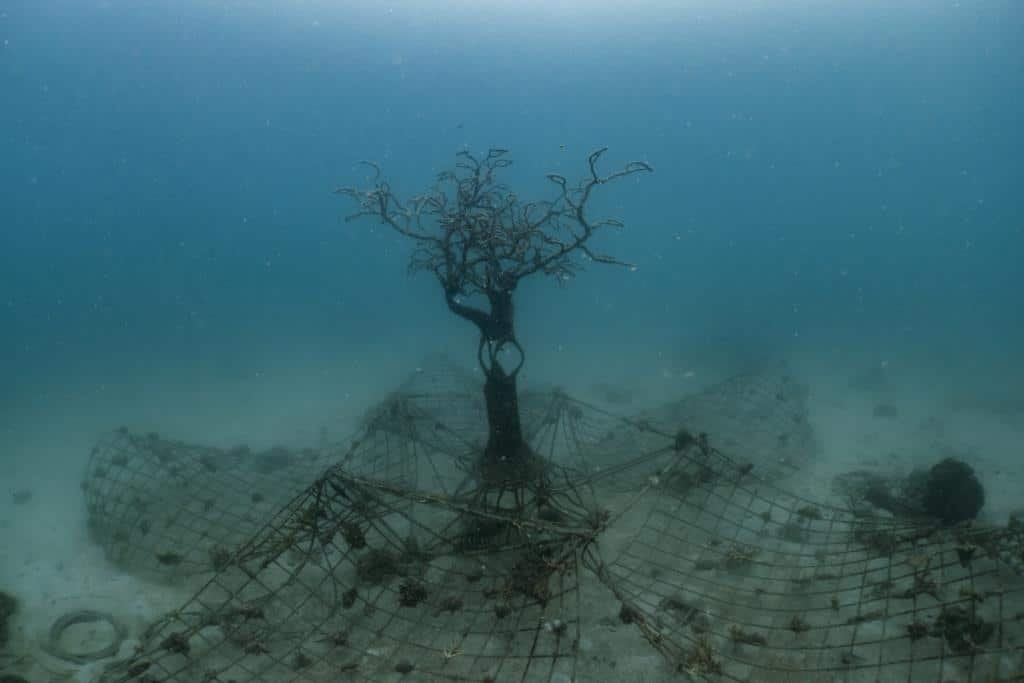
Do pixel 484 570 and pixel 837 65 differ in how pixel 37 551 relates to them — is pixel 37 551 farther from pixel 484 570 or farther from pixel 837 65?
pixel 837 65

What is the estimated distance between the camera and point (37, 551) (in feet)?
36.9

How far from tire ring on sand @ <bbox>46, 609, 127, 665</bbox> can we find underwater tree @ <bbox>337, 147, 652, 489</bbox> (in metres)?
5.55

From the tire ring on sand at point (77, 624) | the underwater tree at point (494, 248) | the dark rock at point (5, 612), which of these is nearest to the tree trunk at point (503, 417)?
the underwater tree at point (494, 248)

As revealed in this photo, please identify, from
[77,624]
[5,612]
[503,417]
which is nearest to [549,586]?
[503,417]

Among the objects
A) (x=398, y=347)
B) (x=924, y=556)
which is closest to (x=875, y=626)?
(x=924, y=556)

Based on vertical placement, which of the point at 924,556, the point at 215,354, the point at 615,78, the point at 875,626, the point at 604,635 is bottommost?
the point at 604,635

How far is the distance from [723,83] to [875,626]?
160 meters

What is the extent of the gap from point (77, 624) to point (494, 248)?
8227 mm

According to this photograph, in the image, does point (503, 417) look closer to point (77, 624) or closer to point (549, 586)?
point (549, 586)

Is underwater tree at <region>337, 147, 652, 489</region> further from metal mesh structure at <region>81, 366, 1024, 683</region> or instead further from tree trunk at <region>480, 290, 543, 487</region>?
metal mesh structure at <region>81, 366, 1024, 683</region>

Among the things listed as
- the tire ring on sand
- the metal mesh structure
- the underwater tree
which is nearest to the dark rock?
the tire ring on sand

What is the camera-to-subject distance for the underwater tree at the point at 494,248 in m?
8.89

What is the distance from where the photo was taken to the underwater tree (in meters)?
8.89

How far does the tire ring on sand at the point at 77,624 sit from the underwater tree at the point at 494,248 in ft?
18.2
